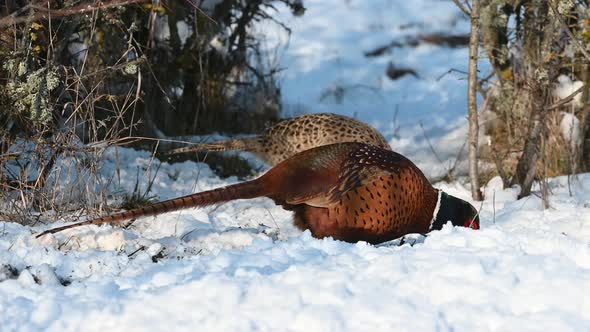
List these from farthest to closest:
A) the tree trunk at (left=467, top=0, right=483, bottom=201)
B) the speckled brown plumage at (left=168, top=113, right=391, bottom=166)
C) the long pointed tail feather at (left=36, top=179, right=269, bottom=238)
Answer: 1. the speckled brown plumage at (left=168, top=113, right=391, bottom=166)
2. the tree trunk at (left=467, top=0, right=483, bottom=201)
3. the long pointed tail feather at (left=36, top=179, right=269, bottom=238)

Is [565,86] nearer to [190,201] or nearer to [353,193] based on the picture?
[353,193]

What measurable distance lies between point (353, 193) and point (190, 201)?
74 cm

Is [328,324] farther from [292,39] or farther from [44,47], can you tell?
[292,39]

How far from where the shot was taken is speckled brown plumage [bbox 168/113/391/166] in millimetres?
5250

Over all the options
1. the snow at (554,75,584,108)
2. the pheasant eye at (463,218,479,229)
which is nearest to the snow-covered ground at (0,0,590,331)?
the pheasant eye at (463,218,479,229)

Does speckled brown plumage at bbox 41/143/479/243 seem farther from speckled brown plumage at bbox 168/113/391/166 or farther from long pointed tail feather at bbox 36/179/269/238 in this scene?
speckled brown plumage at bbox 168/113/391/166

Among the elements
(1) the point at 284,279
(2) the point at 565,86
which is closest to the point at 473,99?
(2) the point at 565,86

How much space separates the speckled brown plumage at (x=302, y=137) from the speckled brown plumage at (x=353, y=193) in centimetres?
136

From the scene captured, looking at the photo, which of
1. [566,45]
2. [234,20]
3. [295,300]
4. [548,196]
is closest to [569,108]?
[566,45]

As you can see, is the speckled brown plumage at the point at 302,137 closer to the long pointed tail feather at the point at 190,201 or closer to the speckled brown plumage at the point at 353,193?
the speckled brown plumage at the point at 353,193

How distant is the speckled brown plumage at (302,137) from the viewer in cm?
525

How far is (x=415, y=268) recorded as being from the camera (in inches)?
103

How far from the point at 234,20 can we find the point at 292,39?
9.05 ft

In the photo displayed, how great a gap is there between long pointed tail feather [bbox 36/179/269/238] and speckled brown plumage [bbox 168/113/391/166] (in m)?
1.52
